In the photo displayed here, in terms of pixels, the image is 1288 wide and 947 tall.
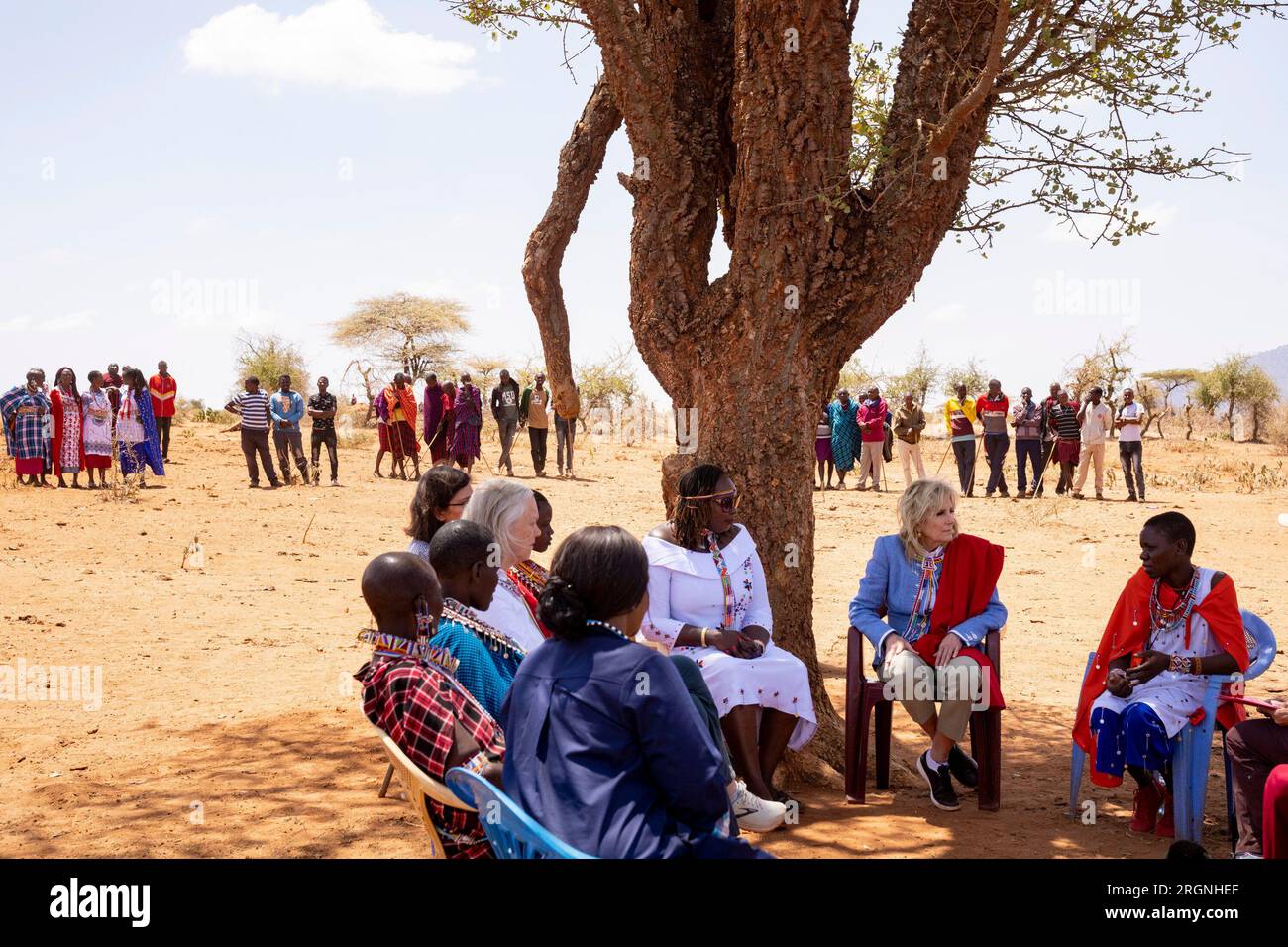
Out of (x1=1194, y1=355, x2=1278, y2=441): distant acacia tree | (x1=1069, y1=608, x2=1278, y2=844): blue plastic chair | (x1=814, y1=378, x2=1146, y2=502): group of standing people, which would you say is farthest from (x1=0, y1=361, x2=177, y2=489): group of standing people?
(x1=1194, y1=355, x2=1278, y2=441): distant acacia tree

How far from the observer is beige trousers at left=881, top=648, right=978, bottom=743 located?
200 inches

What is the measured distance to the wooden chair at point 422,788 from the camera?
293cm

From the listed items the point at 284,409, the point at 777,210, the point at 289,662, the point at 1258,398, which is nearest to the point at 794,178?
the point at 777,210

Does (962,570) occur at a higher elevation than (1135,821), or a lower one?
higher

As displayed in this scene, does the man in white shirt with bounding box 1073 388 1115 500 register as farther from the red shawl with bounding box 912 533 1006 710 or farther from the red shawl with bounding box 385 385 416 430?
the red shawl with bounding box 912 533 1006 710

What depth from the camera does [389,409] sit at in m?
19.2

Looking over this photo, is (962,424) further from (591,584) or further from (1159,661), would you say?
(591,584)

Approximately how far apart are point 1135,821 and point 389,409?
15791 mm

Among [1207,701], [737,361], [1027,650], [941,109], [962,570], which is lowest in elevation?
[1027,650]

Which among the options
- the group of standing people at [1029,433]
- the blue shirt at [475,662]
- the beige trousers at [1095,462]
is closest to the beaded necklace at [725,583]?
the blue shirt at [475,662]

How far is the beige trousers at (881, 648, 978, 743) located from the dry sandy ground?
0.40m
